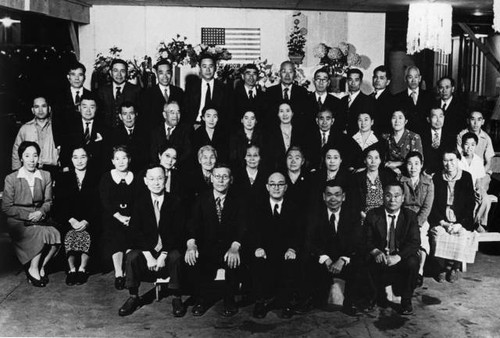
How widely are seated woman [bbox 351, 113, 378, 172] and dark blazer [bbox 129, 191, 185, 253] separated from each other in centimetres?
162

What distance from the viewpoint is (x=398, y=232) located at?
13.5ft

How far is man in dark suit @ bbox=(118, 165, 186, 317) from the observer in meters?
3.88

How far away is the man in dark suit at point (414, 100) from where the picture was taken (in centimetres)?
529

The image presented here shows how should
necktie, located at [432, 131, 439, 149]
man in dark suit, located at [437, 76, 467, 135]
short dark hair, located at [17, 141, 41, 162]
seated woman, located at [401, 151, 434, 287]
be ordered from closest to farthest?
short dark hair, located at [17, 141, 41, 162], seated woman, located at [401, 151, 434, 287], necktie, located at [432, 131, 439, 149], man in dark suit, located at [437, 76, 467, 135]

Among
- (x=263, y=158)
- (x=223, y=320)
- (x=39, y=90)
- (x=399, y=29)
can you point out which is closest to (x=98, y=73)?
(x=39, y=90)

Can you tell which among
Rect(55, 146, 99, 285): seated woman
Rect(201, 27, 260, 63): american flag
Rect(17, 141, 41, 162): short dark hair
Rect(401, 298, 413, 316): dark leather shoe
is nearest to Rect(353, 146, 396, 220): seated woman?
Rect(401, 298, 413, 316): dark leather shoe

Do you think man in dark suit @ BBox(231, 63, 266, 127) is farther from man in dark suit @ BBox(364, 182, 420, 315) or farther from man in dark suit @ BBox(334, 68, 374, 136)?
man in dark suit @ BBox(364, 182, 420, 315)

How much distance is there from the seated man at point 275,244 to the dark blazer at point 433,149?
1450 millimetres

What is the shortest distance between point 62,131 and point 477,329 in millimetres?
3619

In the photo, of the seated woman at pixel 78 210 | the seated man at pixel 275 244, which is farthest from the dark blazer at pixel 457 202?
the seated woman at pixel 78 210

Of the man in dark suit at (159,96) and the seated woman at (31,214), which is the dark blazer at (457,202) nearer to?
the man in dark suit at (159,96)

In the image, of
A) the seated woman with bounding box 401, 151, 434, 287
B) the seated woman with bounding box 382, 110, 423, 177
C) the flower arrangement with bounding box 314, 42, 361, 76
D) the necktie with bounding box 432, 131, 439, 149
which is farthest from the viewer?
the flower arrangement with bounding box 314, 42, 361, 76

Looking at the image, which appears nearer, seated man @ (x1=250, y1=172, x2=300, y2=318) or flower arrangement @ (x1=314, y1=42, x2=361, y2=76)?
seated man @ (x1=250, y1=172, x2=300, y2=318)

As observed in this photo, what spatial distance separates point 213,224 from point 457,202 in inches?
80.9
